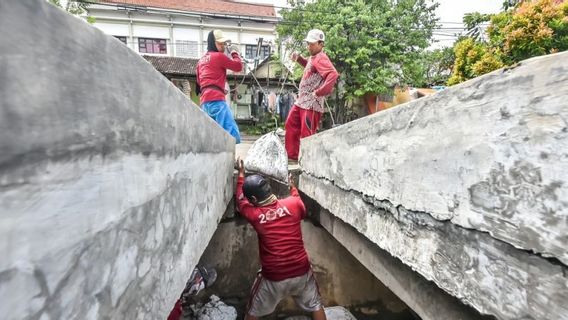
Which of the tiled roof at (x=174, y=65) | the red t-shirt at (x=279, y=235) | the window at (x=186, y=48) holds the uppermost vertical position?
the window at (x=186, y=48)

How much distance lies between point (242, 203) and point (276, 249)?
51cm

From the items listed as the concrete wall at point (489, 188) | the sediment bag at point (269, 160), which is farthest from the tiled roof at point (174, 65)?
the concrete wall at point (489, 188)

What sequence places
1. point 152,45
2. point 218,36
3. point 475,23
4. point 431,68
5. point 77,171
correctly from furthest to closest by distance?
point 152,45 < point 431,68 < point 475,23 < point 218,36 < point 77,171

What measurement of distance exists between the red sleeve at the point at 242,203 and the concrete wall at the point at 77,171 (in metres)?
1.71

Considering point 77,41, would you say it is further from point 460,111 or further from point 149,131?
point 460,111

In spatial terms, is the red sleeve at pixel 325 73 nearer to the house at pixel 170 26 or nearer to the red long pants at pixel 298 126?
the red long pants at pixel 298 126

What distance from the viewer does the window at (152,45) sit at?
18516 millimetres

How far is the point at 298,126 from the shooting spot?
3621 millimetres

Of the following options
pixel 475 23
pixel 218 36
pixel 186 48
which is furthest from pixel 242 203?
pixel 186 48

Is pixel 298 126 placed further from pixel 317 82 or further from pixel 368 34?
pixel 368 34

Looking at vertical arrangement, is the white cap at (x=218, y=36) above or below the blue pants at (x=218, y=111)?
above

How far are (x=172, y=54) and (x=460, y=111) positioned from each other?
20855 millimetres

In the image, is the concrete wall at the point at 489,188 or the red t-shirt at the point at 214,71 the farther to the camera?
the red t-shirt at the point at 214,71

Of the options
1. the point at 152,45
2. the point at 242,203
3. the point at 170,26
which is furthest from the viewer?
the point at 152,45
